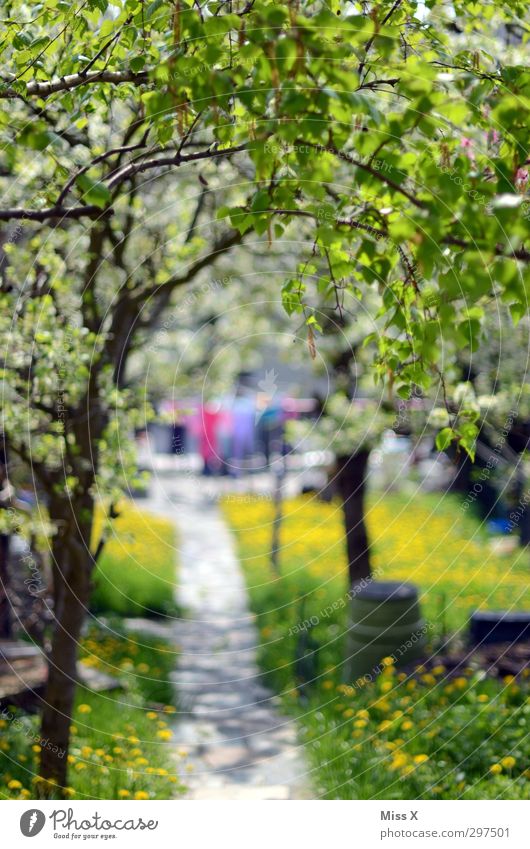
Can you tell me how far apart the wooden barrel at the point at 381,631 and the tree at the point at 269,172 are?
8.90 ft

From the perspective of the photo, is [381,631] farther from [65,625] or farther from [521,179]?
[521,179]

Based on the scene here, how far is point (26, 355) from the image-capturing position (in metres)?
4.61

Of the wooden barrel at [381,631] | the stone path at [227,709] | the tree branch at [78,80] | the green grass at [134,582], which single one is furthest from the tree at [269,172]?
the green grass at [134,582]

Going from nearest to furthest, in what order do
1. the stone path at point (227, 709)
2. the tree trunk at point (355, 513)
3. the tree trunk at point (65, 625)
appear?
the tree trunk at point (65, 625) < the stone path at point (227, 709) < the tree trunk at point (355, 513)

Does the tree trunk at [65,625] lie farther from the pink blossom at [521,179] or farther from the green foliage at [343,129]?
the pink blossom at [521,179]

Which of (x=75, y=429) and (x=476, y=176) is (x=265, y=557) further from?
(x=476, y=176)

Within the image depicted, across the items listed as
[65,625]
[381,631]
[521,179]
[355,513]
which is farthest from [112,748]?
[355,513]

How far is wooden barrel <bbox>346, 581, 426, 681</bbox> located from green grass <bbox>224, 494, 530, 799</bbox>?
0.82ft

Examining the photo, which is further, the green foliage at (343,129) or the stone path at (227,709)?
the stone path at (227,709)

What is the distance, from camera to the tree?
2.38m

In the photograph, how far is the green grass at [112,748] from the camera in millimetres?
4574

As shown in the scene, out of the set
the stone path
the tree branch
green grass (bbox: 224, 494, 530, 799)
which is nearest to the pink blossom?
the tree branch

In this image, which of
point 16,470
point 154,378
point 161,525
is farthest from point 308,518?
point 16,470

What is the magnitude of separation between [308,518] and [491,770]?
12.8 m
